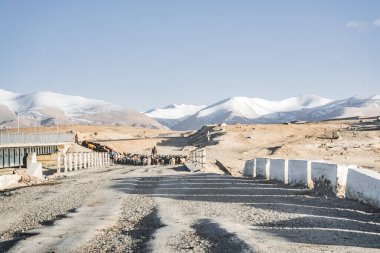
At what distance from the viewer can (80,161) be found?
125 feet

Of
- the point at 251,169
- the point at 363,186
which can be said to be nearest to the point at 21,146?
the point at 251,169

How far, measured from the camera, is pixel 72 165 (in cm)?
3672

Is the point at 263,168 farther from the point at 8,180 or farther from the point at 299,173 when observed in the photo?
the point at 8,180

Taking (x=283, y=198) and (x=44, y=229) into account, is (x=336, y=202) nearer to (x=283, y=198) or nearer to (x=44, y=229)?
(x=283, y=198)

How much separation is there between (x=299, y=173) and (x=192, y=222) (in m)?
8.26

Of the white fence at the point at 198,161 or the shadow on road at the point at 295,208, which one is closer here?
the shadow on road at the point at 295,208

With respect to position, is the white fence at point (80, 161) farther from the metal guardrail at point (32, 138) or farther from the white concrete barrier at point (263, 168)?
the white concrete barrier at point (263, 168)

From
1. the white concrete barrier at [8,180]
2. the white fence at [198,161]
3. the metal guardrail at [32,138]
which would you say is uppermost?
the metal guardrail at [32,138]

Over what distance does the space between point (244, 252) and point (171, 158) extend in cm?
3753

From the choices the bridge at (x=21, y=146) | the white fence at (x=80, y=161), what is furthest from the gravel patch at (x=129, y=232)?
the bridge at (x=21, y=146)

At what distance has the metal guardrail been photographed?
48.8 m

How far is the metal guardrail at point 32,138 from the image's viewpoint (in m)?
48.8

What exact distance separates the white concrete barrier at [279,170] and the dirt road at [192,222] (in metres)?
2.04

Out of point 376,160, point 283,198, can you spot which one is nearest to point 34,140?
point 376,160
